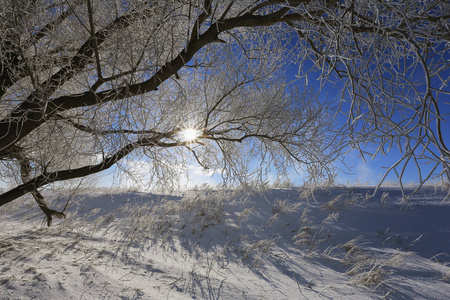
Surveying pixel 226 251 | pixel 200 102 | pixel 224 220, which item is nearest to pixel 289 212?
pixel 224 220

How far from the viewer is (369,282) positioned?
3625mm

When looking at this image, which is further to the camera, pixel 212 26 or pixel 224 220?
pixel 224 220

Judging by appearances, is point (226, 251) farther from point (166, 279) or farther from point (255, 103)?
point (255, 103)

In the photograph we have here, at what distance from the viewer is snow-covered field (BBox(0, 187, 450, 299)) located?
338cm

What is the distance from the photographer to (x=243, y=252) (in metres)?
4.66

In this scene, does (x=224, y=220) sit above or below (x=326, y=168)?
below

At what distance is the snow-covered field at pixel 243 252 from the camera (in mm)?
3377

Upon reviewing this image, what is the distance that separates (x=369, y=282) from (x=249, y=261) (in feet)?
5.50

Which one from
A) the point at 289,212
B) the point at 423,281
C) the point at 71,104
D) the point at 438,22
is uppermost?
the point at 438,22

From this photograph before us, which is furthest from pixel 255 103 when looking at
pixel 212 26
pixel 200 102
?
pixel 212 26

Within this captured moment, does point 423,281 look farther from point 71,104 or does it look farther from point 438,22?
point 71,104

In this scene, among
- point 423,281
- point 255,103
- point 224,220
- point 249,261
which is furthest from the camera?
point 224,220

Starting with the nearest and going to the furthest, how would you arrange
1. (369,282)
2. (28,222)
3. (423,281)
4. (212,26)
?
(212,26)
(369,282)
(423,281)
(28,222)

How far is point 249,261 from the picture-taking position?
4.42 meters
